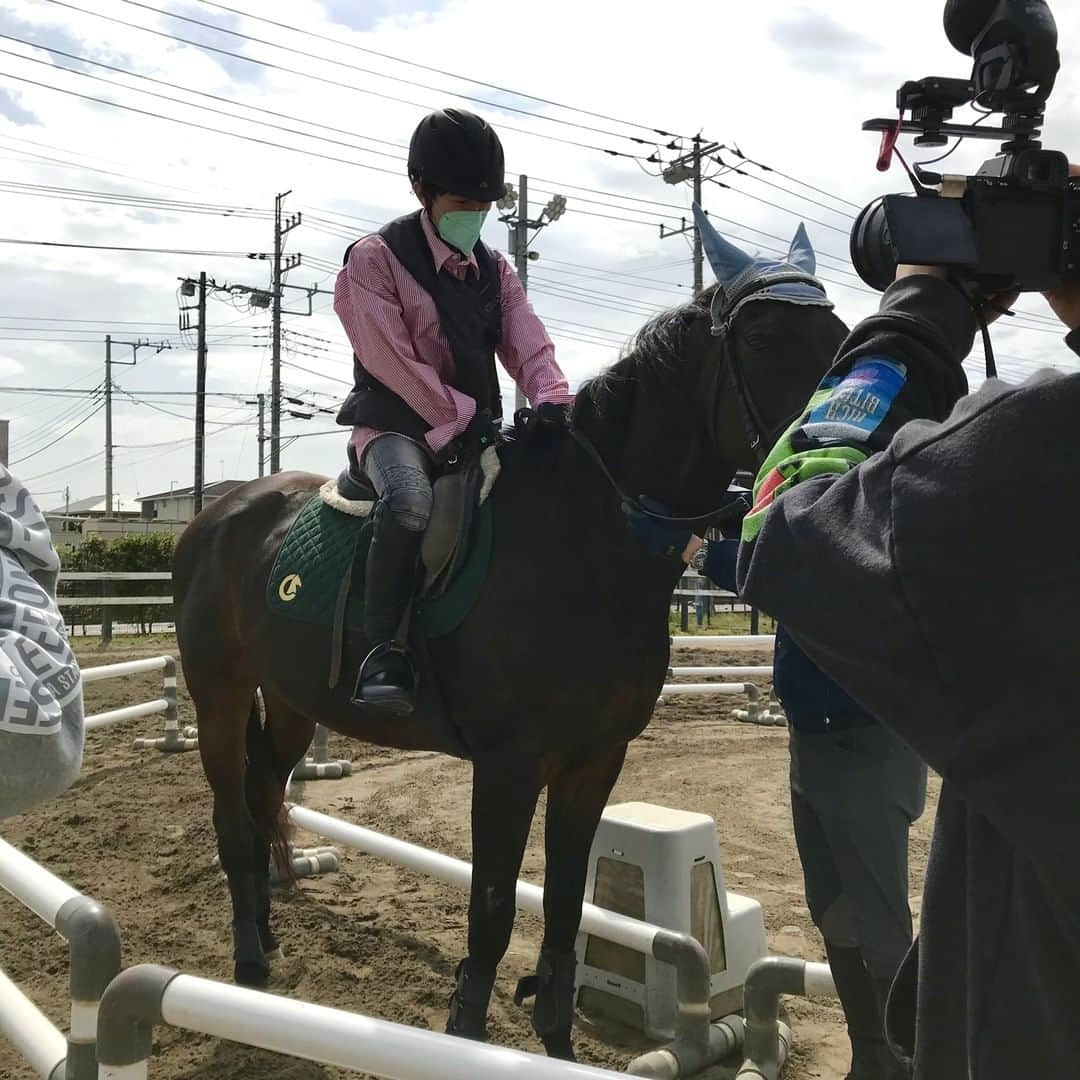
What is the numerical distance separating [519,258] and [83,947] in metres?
22.7

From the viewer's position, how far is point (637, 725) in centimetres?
317

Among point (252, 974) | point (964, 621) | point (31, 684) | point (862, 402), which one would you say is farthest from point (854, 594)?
point (252, 974)

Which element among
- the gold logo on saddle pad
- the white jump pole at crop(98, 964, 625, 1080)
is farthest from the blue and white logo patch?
the gold logo on saddle pad

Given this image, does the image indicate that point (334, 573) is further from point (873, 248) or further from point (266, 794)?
point (873, 248)

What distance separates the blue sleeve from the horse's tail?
8.49 ft

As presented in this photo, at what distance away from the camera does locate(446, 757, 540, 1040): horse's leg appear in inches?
117

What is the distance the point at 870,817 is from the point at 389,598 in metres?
1.58

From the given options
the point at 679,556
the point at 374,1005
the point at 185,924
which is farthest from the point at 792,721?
the point at 185,924

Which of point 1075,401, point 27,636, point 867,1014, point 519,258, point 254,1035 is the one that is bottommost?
point 867,1014

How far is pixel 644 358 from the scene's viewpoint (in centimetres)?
314

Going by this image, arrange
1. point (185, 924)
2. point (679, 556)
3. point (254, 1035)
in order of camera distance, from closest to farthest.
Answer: point (254, 1035)
point (679, 556)
point (185, 924)

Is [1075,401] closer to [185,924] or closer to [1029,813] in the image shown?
[1029,813]

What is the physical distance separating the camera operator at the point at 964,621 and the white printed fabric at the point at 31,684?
80 centimetres

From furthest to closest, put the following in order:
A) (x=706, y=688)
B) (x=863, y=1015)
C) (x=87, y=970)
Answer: (x=706, y=688)
(x=863, y=1015)
(x=87, y=970)
